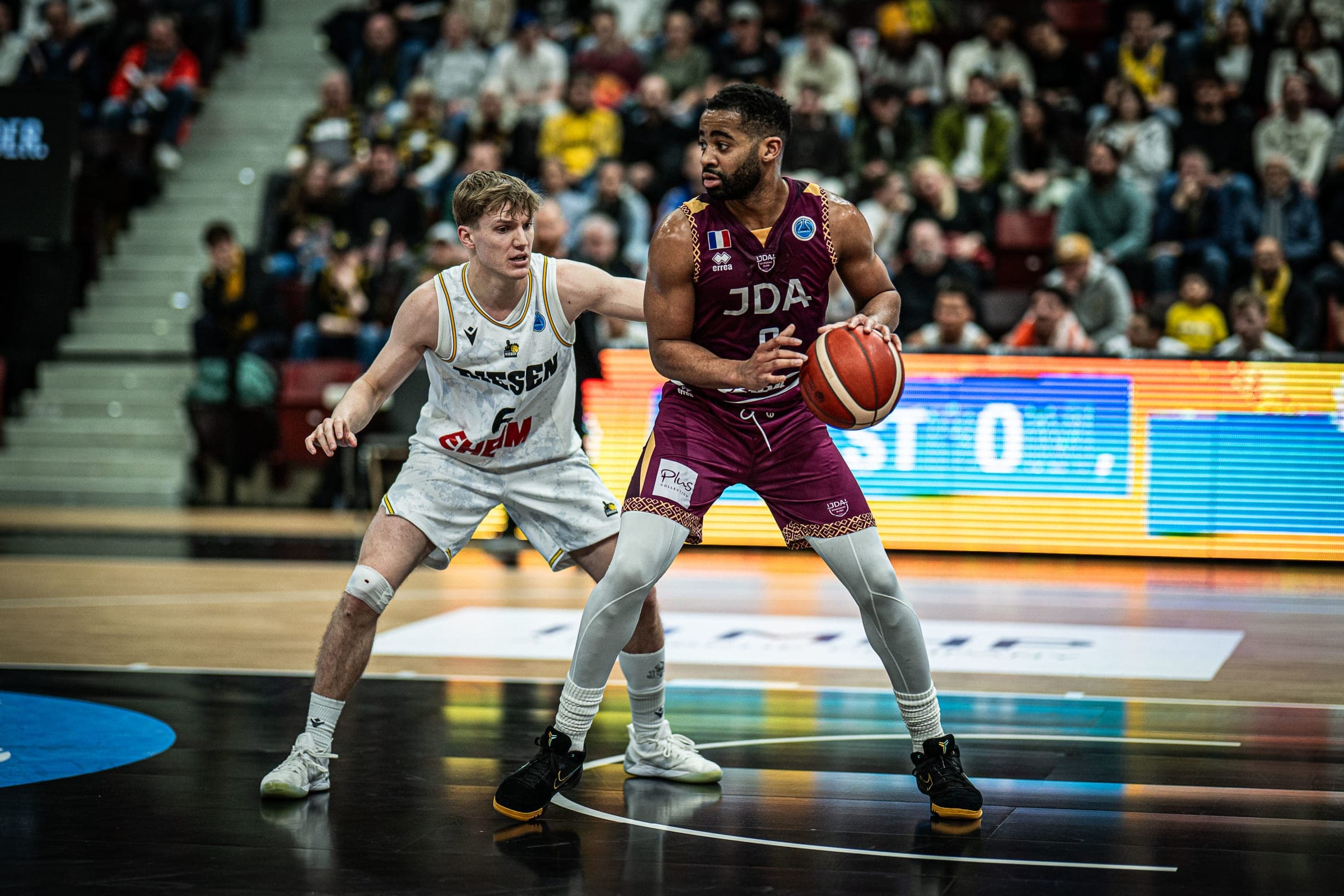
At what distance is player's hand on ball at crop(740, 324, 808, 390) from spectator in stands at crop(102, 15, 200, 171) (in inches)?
570

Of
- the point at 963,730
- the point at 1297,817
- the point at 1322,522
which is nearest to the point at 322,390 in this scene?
the point at 1322,522

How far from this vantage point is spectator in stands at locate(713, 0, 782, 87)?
610 inches

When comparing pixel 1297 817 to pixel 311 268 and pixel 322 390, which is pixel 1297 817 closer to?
pixel 322 390

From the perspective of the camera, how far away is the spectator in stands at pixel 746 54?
50.8 ft

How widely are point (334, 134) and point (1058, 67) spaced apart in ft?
23.4

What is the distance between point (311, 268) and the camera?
15484 mm

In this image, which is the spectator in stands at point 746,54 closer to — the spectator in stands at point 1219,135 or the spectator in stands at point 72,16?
the spectator in stands at point 1219,135

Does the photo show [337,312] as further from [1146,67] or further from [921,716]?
[921,716]

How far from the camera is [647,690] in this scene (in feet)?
17.3

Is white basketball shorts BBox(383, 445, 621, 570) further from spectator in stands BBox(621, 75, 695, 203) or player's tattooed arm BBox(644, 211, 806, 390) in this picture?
spectator in stands BBox(621, 75, 695, 203)

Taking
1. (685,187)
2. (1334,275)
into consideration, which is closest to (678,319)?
(1334,275)

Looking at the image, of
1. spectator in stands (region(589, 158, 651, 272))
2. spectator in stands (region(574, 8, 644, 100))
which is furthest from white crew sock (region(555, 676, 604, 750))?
spectator in stands (region(574, 8, 644, 100))

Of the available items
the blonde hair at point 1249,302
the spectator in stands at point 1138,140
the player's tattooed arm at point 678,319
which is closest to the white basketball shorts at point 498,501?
the player's tattooed arm at point 678,319

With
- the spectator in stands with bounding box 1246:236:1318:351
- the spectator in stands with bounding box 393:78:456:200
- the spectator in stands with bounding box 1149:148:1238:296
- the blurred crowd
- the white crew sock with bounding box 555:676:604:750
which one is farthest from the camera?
the spectator in stands with bounding box 393:78:456:200
